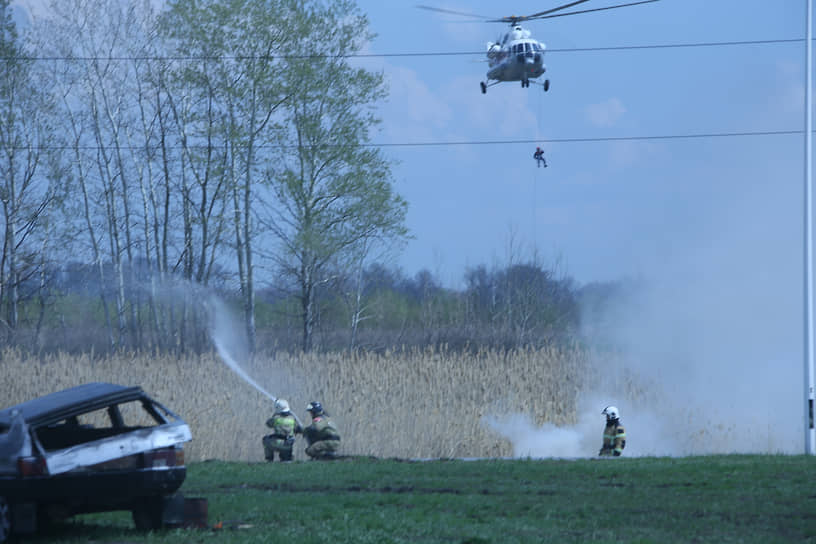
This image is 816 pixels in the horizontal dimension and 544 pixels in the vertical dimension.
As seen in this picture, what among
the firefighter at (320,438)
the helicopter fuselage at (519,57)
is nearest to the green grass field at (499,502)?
the firefighter at (320,438)

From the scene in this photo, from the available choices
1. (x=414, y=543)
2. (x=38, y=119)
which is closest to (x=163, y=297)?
(x=38, y=119)

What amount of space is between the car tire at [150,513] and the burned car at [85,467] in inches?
0.4

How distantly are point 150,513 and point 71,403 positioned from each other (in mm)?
1506

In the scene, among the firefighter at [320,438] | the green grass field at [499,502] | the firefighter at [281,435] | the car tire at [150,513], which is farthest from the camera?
the firefighter at [281,435]

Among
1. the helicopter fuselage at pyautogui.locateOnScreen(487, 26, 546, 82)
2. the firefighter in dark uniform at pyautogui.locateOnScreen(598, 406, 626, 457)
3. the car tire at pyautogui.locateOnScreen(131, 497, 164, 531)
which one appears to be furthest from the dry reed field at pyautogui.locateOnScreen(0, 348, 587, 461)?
the car tire at pyautogui.locateOnScreen(131, 497, 164, 531)

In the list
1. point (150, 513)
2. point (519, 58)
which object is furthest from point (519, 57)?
point (150, 513)

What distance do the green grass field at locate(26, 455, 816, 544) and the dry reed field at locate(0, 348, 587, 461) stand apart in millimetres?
4189

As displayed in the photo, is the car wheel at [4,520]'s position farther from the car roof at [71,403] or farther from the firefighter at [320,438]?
the firefighter at [320,438]

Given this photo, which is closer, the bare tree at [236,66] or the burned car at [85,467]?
the burned car at [85,467]

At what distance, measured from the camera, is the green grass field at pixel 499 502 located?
971 cm

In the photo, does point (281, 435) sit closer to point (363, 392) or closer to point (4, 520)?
point (363, 392)

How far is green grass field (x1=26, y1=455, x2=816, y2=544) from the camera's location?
971 centimetres

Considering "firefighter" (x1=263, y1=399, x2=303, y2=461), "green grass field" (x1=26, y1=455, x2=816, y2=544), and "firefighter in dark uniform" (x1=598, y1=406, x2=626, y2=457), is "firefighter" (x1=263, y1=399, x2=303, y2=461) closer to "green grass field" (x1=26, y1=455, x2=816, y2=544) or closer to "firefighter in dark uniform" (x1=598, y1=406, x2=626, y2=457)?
"green grass field" (x1=26, y1=455, x2=816, y2=544)

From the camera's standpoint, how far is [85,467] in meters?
9.26
